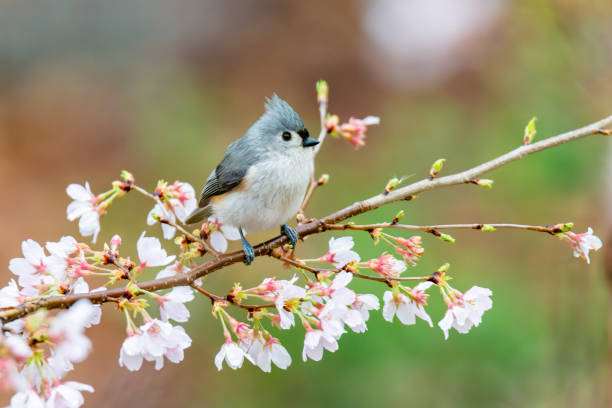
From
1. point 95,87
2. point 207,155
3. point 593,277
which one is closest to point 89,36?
point 95,87

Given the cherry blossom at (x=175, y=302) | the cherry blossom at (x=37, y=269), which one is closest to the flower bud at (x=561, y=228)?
the cherry blossom at (x=175, y=302)

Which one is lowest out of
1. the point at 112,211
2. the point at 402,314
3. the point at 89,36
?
the point at 402,314

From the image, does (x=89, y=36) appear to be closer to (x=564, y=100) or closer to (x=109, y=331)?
(x=109, y=331)

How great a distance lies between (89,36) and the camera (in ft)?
19.8

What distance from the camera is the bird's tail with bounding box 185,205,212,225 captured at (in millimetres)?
2039

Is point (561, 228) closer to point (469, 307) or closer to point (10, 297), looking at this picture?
point (469, 307)

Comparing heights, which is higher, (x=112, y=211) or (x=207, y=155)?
(x=207, y=155)

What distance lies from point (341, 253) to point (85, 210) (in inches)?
22.5

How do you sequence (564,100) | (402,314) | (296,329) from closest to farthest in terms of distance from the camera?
(402,314), (296,329), (564,100)

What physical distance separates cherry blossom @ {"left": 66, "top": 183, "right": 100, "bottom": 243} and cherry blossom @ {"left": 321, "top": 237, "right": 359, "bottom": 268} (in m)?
0.51

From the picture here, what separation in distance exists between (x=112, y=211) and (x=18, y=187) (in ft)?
4.44

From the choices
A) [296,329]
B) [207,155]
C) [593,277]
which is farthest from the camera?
[207,155]

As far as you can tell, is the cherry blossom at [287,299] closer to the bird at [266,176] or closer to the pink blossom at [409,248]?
the pink blossom at [409,248]

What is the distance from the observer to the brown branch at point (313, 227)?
3.80ft
